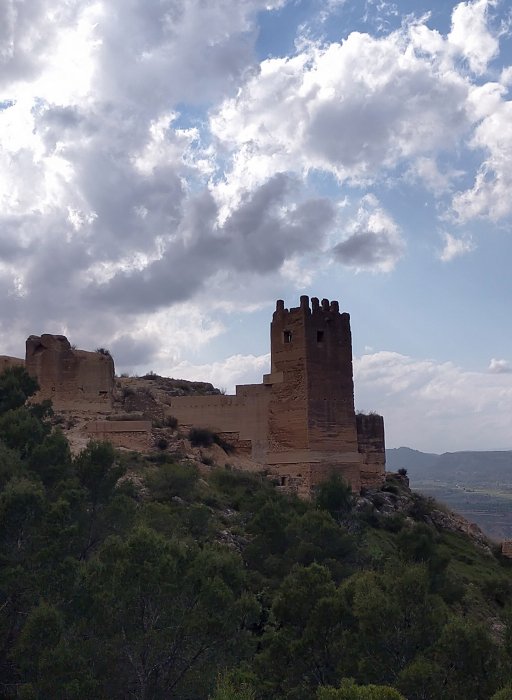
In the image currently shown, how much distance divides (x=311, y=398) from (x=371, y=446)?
18.9ft

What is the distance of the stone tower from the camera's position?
26844 mm

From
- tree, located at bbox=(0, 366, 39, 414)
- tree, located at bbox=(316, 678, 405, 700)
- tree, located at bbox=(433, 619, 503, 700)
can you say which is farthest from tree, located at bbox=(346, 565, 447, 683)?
tree, located at bbox=(0, 366, 39, 414)

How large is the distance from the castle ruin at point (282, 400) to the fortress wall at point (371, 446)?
183cm

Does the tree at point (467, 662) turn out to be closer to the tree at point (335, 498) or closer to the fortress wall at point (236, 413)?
the tree at point (335, 498)

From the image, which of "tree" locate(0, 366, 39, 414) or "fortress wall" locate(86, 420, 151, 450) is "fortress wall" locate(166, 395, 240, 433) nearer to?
"fortress wall" locate(86, 420, 151, 450)

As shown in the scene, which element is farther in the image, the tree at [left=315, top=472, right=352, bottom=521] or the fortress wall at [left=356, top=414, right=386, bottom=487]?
the fortress wall at [left=356, top=414, right=386, bottom=487]

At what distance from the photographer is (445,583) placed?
64.9 feet

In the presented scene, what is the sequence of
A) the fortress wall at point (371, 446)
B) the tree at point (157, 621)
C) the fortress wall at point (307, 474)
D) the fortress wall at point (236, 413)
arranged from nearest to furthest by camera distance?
the tree at point (157, 621) → the fortress wall at point (307, 474) → the fortress wall at point (236, 413) → the fortress wall at point (371, 446)

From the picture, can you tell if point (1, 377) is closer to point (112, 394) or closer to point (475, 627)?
point (112, 394)

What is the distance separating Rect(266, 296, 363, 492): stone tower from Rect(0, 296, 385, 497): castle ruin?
38 mm

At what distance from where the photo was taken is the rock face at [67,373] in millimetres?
28438

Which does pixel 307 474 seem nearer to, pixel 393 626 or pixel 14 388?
pixel 14 388

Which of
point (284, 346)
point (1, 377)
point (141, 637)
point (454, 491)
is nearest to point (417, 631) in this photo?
point (141, 637)

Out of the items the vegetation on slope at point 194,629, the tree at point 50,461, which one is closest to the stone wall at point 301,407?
the tree at point 50,461
